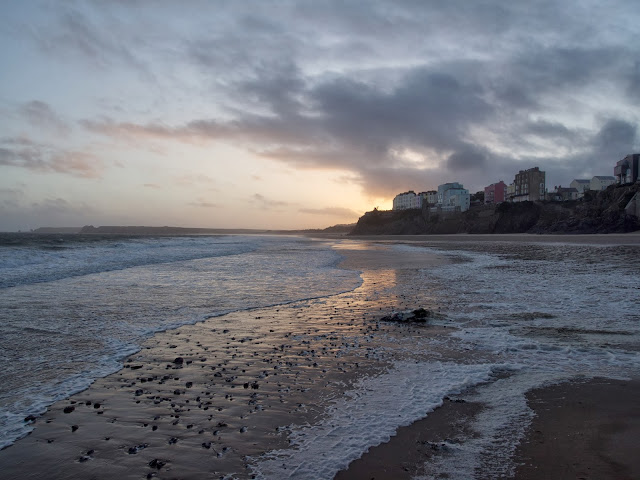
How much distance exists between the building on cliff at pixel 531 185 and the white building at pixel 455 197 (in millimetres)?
17610

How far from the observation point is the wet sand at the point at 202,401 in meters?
3.88

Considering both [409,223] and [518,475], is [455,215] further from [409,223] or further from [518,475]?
[518,475]

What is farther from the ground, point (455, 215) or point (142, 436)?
point (455, 215)

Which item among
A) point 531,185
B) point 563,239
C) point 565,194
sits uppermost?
point 531,185

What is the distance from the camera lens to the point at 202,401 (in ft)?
17.3

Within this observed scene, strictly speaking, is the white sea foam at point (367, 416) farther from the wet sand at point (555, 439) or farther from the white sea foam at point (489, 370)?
the wet sand at point (555, 439)

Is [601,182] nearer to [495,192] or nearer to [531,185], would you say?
[531,185]

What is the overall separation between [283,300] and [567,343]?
325 inches

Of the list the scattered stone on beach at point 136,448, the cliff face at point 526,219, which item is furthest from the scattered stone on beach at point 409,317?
the cliff face at point 526,219

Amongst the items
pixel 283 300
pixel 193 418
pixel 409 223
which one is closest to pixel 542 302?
pixel 283 300

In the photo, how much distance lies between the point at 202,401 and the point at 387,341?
13.9 ft

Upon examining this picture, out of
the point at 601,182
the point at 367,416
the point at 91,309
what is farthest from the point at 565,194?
the point at 367,416

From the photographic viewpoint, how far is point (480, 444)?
4.07 m

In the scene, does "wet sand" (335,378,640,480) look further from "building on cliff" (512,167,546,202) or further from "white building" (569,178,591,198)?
"white building" (569,178,591,198)
